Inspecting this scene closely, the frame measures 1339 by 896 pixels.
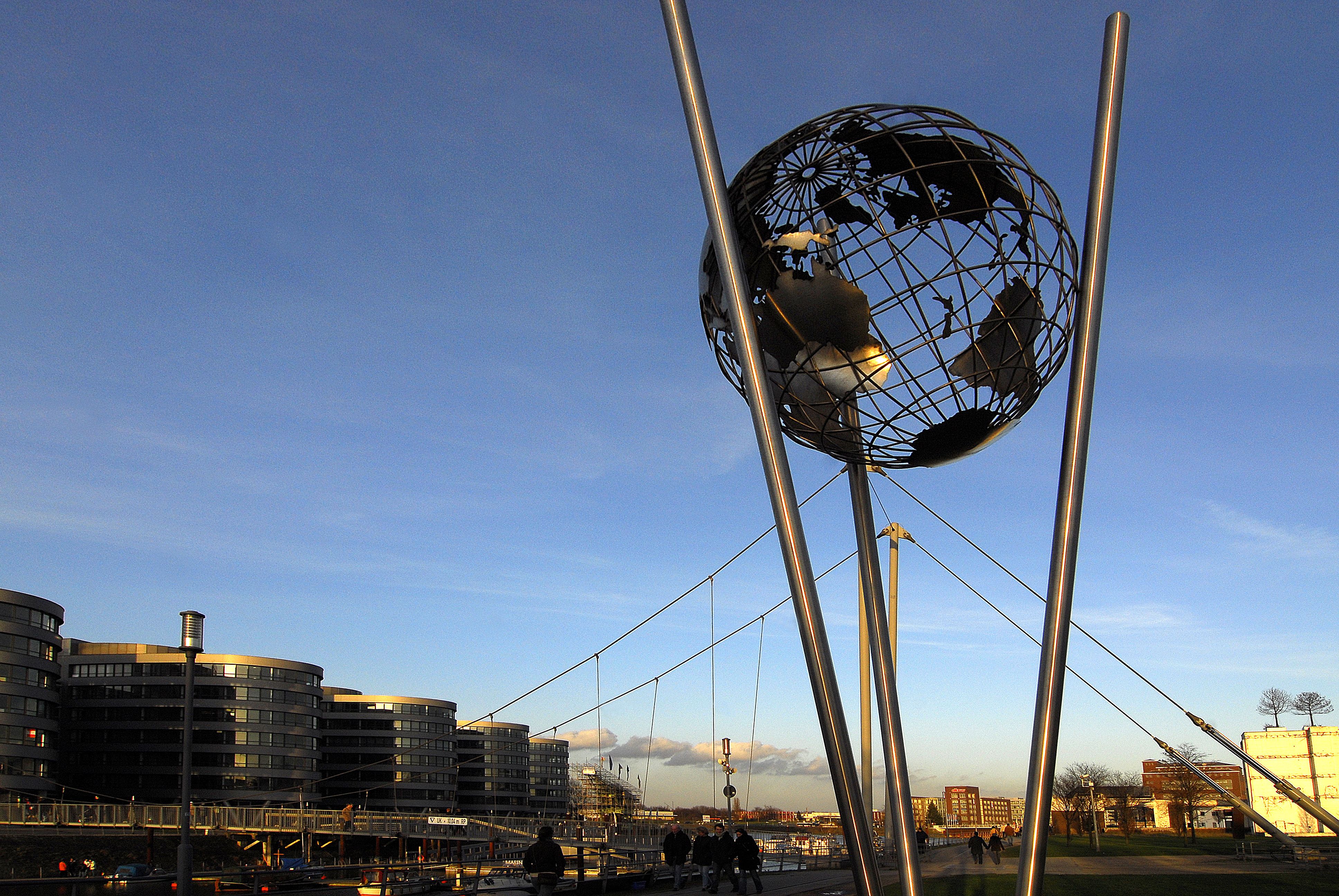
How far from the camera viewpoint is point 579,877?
13422mm

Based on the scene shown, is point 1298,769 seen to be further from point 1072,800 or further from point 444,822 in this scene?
point 444,822

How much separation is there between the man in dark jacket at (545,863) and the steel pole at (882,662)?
4725 mm

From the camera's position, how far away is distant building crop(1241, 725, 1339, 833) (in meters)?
50.5

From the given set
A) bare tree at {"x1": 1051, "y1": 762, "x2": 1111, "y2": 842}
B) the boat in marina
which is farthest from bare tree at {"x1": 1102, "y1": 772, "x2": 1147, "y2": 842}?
the boat in marina

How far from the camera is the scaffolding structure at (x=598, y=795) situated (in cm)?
11781

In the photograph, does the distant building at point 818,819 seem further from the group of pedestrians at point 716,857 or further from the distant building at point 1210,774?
the group of pedestrians at point 716,857

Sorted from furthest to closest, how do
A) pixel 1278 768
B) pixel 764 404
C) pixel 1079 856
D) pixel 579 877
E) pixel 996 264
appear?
pixel 1278 768 < pixel 1079 856 < pixel 579 877 < pixel 996 264 < pixel 764 404

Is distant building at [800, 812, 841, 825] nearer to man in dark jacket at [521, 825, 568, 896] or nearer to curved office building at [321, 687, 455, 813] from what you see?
curved office building at [321, 687, 455, 813]

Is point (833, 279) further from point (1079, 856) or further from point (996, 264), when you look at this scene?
point (1079, 856)

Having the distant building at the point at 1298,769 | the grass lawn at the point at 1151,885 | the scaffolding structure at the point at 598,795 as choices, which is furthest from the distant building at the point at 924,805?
the grass lawn at the point at 1151,885

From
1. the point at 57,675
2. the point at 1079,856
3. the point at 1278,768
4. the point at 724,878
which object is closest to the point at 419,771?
the point at 57,675

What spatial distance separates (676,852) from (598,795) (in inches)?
4428

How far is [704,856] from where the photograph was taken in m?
15.5

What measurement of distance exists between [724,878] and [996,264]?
1539 cm
